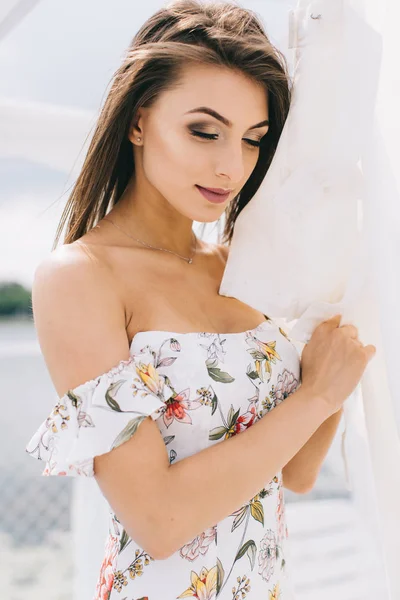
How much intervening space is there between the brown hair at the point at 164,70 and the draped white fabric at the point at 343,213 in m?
0.09

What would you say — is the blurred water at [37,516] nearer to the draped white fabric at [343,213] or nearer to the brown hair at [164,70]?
the brown hair at [164,70]

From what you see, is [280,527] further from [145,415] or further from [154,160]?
[154,160]

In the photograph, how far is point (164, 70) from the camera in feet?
3.74

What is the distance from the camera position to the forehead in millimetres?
1102

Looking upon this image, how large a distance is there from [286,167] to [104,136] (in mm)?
334

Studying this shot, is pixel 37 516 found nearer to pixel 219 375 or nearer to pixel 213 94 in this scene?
pixel 219 375

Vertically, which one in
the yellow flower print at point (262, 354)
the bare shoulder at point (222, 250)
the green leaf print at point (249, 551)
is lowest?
the green leaf print at point (249, 551)

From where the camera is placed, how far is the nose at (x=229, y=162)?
111 cm

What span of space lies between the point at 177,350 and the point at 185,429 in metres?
0.12

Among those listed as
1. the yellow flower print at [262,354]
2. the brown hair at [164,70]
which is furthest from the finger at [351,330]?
the brown hair at [164,70]

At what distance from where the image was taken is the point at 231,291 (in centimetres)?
121

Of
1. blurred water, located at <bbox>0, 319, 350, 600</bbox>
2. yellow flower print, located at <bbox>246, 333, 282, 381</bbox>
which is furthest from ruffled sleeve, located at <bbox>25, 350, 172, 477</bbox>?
blurred water, located at <bbox>0, 319, 350, 600</bbox>

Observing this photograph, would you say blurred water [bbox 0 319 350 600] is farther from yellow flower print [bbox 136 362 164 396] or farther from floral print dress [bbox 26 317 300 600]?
yellow flower print [bbox 136 362 164 396]

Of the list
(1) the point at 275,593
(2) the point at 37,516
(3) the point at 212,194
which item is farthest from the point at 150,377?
(2) the point at 37,516
